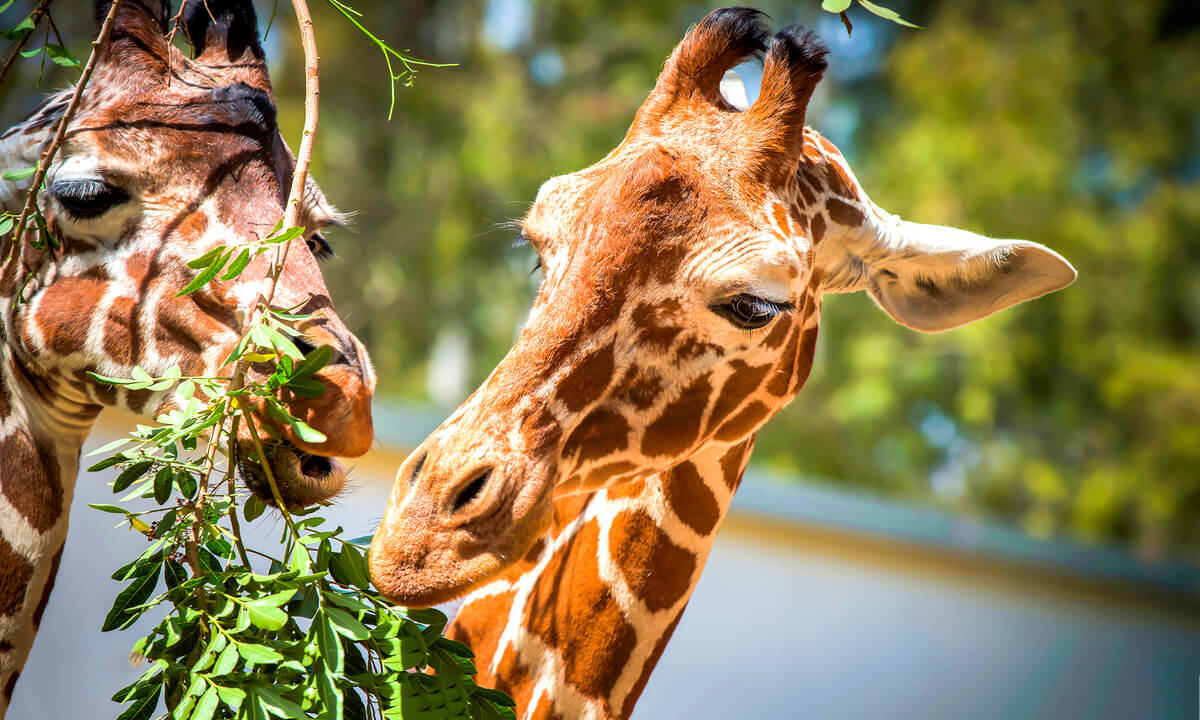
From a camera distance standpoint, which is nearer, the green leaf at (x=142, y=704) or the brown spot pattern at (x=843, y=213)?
the green leaf at (x=142, y=704)

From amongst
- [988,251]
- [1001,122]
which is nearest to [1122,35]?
[1001,122]

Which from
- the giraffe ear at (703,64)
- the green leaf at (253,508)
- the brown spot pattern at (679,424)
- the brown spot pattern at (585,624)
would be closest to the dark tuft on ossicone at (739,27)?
the giraffe ear at (703,64)

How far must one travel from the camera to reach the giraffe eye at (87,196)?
183 cm

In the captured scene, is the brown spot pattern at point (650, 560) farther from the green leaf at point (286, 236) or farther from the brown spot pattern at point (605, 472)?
the green leaf at point (286, 236)

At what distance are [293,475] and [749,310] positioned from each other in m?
0.87

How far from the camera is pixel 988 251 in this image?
2.20 metres

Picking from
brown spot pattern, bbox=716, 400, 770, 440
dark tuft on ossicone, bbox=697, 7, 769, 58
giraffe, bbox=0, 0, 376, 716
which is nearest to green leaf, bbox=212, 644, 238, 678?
giraffe, bbox=0, 0, 376, 716

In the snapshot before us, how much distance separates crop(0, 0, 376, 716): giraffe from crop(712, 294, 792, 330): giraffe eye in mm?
661

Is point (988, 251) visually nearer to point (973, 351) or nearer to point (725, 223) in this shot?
point (725, 223)

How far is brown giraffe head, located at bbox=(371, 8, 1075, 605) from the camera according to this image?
5.47 ft

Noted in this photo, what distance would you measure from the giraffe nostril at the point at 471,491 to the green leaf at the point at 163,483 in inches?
17.1

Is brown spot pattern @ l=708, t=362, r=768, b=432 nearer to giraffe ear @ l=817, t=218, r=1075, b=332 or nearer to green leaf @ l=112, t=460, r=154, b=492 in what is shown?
giraffe ear @ l=817, t=218, r=1075, b=332

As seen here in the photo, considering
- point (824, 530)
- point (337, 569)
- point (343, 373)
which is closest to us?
point (337, 569)

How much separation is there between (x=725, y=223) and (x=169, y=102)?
1.08m
